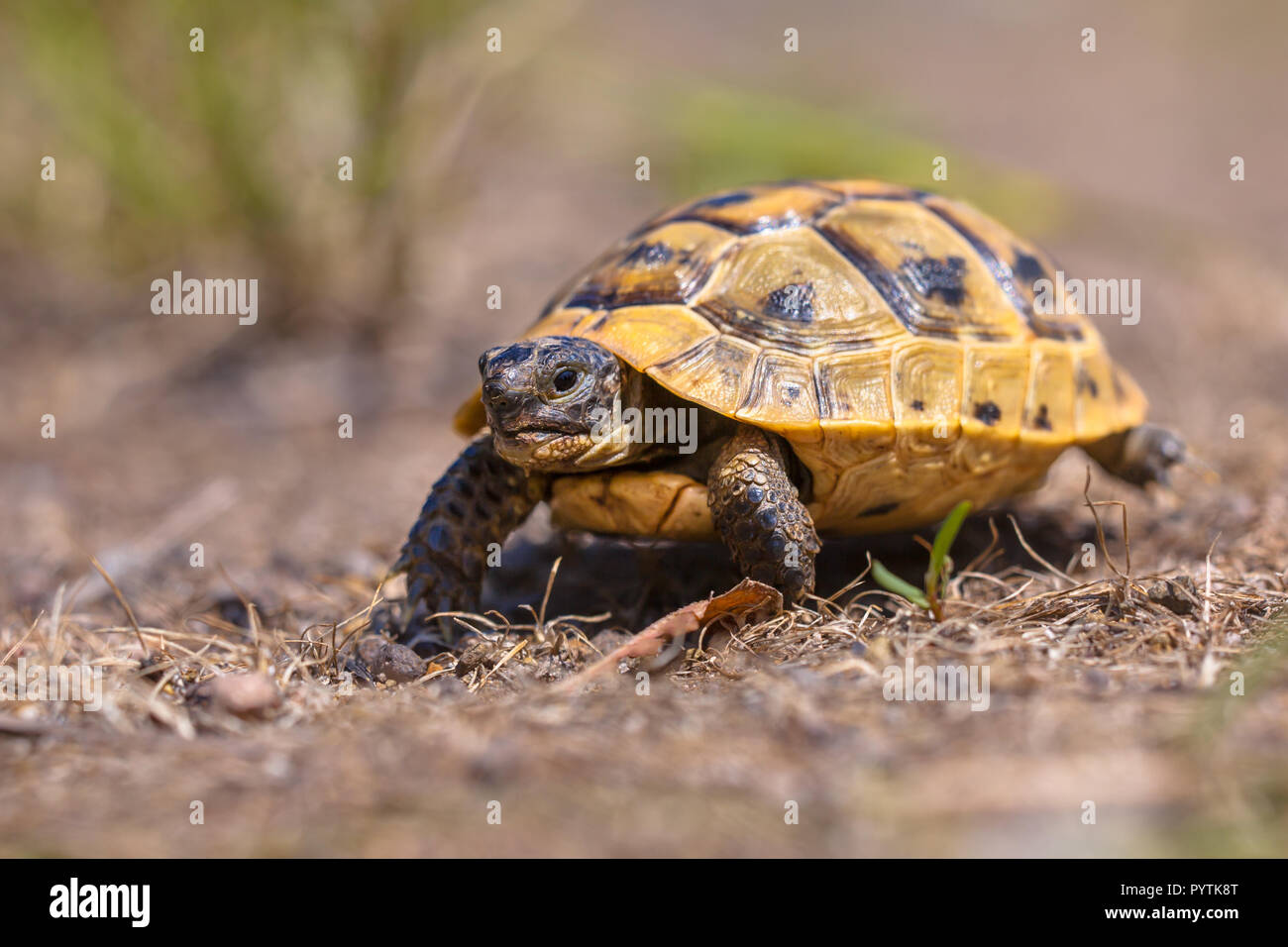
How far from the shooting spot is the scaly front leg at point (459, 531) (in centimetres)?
337

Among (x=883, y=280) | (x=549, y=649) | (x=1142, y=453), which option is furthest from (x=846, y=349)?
(x=1142, y=453)

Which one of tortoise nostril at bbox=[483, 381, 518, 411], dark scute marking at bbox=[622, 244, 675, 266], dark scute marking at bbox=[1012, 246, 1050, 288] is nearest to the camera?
tortoise nostril at bbox=[483, 381, 518, 411]

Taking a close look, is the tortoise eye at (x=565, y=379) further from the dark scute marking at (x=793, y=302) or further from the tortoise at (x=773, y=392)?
the dark scute marking at (x=793, y=302)

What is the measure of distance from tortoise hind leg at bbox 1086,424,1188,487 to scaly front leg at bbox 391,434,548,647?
7.52 feet

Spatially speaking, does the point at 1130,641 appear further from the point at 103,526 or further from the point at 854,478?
the point at 103,526

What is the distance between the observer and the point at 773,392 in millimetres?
3139

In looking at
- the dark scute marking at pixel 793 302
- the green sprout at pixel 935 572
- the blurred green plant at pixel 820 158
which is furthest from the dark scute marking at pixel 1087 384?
the blurred green plant at pixel 820 158

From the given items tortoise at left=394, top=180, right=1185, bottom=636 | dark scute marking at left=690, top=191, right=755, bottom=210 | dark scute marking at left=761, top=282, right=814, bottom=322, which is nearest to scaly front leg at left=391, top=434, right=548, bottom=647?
tortoise at left=394, top=180, right=1185, bottom=636

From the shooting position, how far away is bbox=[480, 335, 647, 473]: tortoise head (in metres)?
→ 2.96

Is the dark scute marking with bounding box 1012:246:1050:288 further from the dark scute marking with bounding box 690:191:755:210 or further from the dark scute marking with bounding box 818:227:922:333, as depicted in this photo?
the dark scute marking with bounding box 690:191:755:210

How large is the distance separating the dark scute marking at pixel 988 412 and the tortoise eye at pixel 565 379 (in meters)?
1.30

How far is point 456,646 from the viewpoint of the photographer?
3.28m

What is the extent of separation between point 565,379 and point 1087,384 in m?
1.97

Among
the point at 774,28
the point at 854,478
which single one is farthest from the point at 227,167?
the point at 774,28
